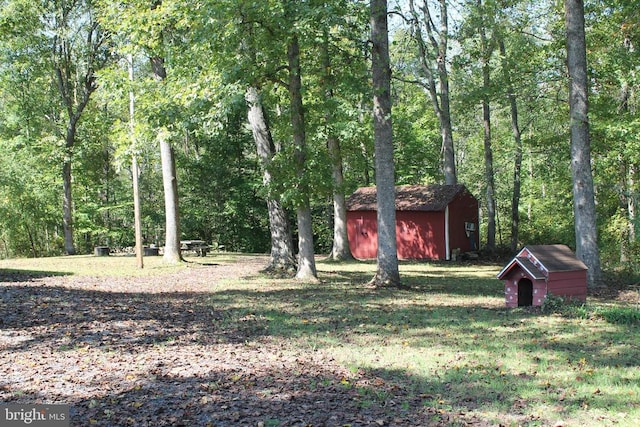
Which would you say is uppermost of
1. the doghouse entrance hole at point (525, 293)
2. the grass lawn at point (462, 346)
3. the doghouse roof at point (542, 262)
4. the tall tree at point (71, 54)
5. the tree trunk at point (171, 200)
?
the tall tree at point (71, 54)

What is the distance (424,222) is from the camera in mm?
26875

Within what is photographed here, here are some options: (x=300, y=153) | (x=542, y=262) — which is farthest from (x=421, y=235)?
(x=542, y=262)

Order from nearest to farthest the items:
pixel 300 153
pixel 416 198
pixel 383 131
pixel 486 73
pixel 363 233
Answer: pixel 383 131 < pixel 300 153 < pixel 486 73 < pixel 416 198 < pixel 363 233

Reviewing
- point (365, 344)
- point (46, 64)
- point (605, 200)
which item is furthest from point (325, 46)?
point (46, 64)

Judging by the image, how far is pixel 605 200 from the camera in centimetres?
2445

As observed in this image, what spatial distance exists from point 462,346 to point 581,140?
8817 mm

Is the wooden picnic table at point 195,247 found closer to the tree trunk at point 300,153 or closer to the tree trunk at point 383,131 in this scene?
the tree trunk at point 300,153

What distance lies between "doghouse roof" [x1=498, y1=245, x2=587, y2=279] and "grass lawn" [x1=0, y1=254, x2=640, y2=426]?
2.34ft

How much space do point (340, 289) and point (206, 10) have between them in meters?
7.06

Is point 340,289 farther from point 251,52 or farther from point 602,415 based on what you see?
point 602,415

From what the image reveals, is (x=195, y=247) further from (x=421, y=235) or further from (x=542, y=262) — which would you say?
(x=542, y=262)

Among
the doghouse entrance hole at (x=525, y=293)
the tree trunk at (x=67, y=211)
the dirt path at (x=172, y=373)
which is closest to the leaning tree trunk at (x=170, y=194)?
the dirt path at (x=172, y=373)

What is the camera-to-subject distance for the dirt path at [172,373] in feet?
16.5

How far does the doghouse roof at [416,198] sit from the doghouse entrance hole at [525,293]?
14652 millimetres
